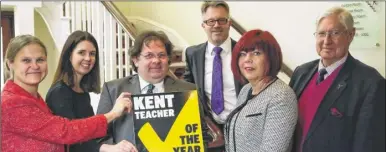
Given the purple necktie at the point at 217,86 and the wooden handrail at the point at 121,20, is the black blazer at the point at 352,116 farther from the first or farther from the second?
the wooden handrail at the point at 121,20

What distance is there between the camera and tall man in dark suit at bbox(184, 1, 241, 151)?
2275 mm

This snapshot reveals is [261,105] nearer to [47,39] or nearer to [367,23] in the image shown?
[367,23]

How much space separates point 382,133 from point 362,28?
55.8 inches

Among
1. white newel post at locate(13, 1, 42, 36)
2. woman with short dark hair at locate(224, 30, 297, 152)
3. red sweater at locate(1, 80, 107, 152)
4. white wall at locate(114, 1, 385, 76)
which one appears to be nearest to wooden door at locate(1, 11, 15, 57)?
white newel post at locate(13, 1, 42, 36)

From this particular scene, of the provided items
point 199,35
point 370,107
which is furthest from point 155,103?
point 199,35

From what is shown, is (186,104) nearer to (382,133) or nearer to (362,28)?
(382,133)

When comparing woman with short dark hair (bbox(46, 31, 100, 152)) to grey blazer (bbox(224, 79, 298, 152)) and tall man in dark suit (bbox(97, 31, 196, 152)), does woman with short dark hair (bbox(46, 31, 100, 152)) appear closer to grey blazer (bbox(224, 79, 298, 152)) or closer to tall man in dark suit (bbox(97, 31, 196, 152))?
tall man in dark suit (bbox(97, 31, 196, 152))

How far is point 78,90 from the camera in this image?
1.90m

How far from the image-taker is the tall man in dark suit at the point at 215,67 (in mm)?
2275

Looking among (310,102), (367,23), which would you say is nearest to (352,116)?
(310,102)

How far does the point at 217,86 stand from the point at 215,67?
114 mm

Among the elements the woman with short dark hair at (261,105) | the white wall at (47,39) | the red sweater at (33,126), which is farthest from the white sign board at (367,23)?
the white wall at (47,39)

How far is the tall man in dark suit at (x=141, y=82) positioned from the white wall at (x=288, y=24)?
164 centimetres

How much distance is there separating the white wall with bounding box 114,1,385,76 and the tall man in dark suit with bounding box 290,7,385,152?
118 centimetres
